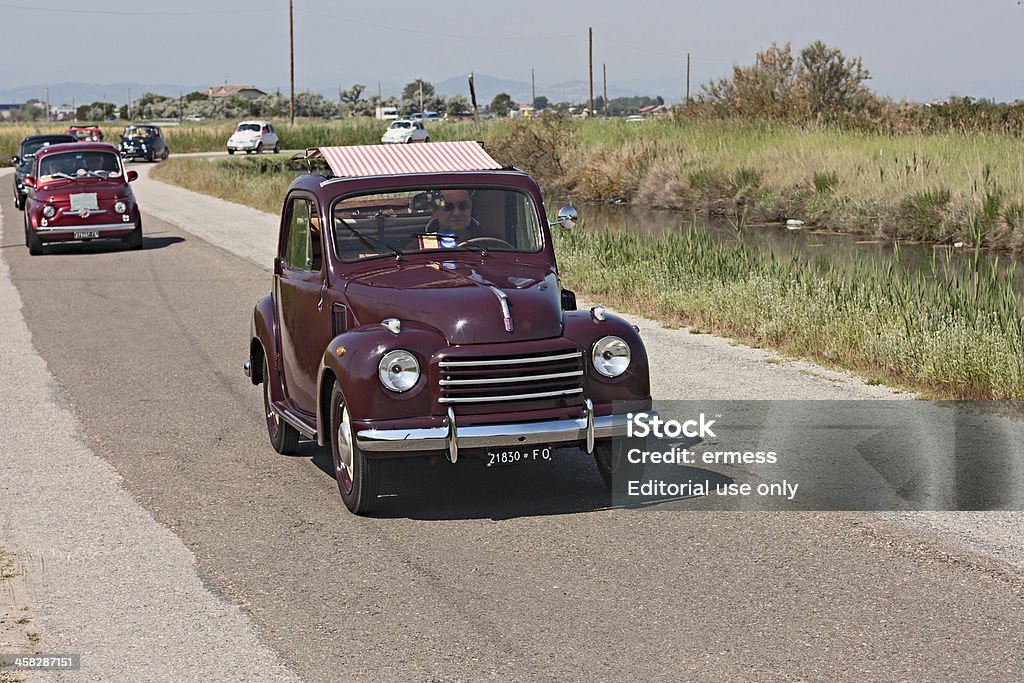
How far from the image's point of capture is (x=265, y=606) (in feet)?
19.2

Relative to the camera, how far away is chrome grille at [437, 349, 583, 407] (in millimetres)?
6875

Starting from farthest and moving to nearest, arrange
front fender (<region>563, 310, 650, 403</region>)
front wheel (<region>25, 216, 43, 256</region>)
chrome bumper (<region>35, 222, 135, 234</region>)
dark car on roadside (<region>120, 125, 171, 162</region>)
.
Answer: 1. dark car on roadside (<region>120, 125, 171, 162</region>)
2. front wheel (<region>25, 216, 43, 256</region>)
3. chrome bumper (<region>35, 222, 135, 234</region>)
4. front fender (<region>563, 310, 650, 403</region>)

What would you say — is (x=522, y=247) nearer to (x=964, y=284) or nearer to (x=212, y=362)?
(x=212, y=362)

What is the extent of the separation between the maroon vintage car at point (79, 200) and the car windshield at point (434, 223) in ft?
54.6

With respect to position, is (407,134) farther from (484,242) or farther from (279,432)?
(484,242)

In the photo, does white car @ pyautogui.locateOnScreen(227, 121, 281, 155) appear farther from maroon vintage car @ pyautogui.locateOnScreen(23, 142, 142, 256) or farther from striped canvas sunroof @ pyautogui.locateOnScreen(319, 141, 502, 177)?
striped canvas sunroof @ pyautogui.locateOnScreen(319, 141, 502, 177)

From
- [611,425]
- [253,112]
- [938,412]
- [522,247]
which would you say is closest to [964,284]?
[938,412]

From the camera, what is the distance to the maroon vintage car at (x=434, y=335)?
6.86m

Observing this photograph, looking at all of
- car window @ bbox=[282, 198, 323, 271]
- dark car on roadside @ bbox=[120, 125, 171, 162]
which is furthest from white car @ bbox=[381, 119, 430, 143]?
car window @ bbox=[282, 198, 323, 271]

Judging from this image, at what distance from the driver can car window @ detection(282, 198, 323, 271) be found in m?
0.68

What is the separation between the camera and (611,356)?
724 centimetres

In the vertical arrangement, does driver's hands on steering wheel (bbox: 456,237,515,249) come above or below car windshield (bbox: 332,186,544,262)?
below

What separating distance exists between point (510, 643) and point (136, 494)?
10.5ft
